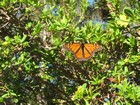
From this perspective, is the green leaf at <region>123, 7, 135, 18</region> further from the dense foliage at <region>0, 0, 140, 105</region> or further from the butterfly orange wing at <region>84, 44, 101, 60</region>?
the butterfly orange wing at <region>84, 44, 101, 60</region>

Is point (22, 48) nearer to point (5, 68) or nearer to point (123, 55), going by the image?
point (5, 68)

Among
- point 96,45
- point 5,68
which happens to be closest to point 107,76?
point 96,45

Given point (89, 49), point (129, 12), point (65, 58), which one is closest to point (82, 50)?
point (89, 49)

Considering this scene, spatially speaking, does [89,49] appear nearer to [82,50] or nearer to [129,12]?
[82,50]

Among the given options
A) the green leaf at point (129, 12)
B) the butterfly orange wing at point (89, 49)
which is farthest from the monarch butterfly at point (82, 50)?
the green leaf at point (129, 12)

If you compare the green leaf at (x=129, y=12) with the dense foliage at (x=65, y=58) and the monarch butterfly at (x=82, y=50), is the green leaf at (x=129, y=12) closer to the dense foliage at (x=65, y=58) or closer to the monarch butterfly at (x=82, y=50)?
the dense foliage at (x=65, y=58)

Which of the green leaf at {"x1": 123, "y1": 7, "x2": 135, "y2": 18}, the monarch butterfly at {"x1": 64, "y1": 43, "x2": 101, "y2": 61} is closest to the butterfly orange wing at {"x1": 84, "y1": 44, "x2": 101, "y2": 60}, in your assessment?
the monarch butterfly at {"x1": 64, "y1": 43, "x2": 101, "y2": 61}
